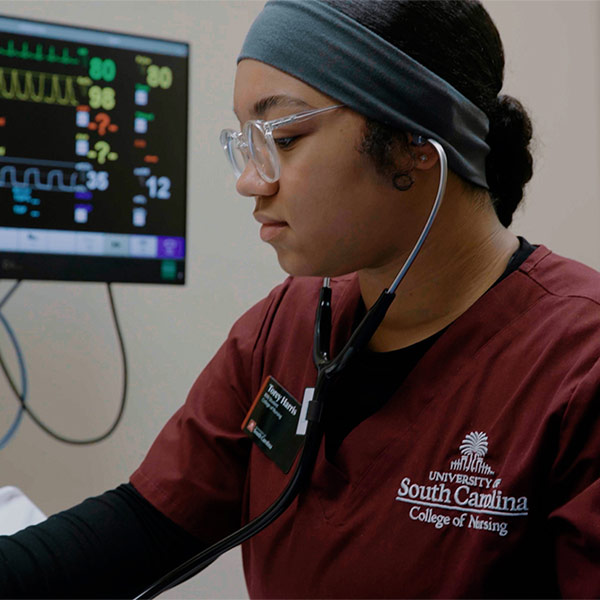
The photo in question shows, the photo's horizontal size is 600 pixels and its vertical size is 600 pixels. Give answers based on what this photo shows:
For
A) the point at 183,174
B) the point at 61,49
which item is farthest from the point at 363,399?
the point at 61,49

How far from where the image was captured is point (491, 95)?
0.95 metres

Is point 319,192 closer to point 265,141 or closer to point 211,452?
point 265,141

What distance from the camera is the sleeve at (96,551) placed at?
0.91m

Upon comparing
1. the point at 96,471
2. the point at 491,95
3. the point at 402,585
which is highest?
the point at 491,95

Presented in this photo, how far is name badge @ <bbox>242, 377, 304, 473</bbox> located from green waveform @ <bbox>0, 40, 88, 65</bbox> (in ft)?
2.49

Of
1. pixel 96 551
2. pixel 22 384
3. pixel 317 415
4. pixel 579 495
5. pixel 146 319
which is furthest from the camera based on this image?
pixel 146 319

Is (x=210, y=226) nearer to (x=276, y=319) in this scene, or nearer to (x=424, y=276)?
(x=276, y=319)

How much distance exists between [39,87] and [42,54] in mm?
60

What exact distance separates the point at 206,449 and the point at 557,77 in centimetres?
169

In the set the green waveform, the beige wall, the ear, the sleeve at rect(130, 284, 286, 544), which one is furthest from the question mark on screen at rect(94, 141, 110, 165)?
the ear

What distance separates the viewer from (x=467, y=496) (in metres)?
0.79

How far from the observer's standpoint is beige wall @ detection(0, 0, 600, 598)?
1612mm

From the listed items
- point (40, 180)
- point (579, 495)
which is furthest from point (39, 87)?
point (579, 495)

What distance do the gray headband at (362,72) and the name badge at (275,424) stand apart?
0.37m
